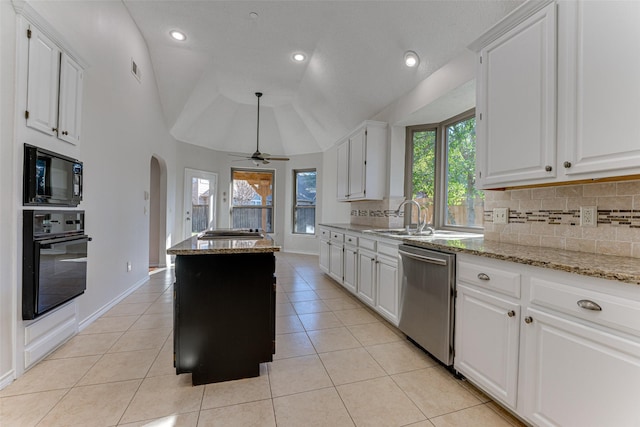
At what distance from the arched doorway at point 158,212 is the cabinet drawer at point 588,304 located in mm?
5375

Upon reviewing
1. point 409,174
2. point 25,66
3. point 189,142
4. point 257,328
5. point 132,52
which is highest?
point 132,52

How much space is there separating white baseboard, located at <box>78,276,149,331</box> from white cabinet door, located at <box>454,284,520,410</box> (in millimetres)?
3177

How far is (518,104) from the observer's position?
1743 millimetres

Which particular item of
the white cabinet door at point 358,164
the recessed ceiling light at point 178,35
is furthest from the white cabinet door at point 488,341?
the recessed ceiling light at point 178,35

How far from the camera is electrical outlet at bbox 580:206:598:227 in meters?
1.61

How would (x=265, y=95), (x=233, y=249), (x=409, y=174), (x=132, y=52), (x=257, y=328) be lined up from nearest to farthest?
(x=233, y=249) < (x=257, y=328) < (x=132, y=52) < (x=409, y=174) < (x=265, y=95)

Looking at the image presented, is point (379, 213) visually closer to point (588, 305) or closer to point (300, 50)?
point (300, 50)

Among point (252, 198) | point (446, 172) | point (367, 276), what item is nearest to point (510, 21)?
point (446, 172)

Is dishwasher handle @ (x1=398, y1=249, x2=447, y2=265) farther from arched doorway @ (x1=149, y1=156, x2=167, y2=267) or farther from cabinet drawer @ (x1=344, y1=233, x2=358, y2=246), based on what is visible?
arched doorway @ (x1=149, y1=156, x2=167, y2=267)

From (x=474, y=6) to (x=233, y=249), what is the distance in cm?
257

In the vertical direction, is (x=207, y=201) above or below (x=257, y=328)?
above

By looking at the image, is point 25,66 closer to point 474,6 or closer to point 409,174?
point 474,6

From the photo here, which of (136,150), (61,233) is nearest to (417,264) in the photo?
(61,233)

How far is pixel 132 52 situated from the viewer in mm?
3490
